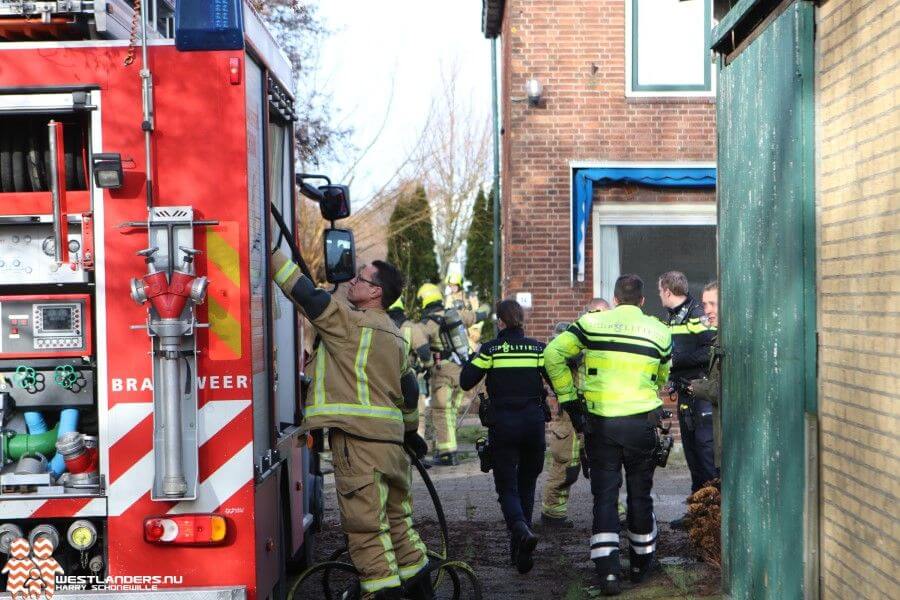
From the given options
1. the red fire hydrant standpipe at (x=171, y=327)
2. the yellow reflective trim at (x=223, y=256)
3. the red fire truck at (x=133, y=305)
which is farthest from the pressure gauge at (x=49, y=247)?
the yellow reflective trim at (x=223, y=256)

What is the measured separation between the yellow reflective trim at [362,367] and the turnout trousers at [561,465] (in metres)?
3.45

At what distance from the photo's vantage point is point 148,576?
4.69 meters

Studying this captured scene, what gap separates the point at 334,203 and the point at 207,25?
2.49m

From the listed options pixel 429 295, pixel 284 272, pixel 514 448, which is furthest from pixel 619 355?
pixel 429 295

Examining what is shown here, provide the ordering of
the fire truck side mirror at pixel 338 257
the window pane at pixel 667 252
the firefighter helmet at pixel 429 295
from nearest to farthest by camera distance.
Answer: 1. the fire truck side mirror at pixel 338 257
2. the firefighter helmet at pixel 429 295
3. the window pane at pixel 667 252

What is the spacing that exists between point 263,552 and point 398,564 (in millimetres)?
1445

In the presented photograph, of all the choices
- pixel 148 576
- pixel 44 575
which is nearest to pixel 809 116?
pixel 148 576

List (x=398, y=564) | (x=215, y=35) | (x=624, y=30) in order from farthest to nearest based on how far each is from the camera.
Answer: (x=624, y=30) < (x=398, y=564) < (x=215, y=35)

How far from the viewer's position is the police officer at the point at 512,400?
27.0 feet

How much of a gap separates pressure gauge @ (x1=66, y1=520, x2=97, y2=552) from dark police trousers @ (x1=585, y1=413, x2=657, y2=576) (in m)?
3.60

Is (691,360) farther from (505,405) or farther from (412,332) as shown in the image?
(412,332)

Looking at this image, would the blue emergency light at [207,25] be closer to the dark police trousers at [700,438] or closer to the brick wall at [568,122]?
the dark police trousers at [700,438]

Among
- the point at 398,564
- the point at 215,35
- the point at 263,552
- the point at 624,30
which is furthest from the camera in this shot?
the point at 624,30

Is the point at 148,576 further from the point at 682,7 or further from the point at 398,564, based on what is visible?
the point at 682,7
